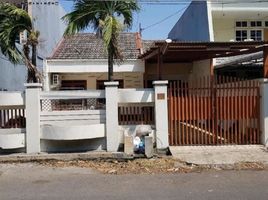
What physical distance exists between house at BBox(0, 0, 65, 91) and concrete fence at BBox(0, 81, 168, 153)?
Answer: 8.99 feet

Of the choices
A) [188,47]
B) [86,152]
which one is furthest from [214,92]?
[86,152]

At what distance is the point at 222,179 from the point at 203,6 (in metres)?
13.3

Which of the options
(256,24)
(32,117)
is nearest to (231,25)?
(256,24)

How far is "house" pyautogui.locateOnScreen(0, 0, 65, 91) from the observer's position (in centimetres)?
1803

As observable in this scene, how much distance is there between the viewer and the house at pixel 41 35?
18031 millimetres

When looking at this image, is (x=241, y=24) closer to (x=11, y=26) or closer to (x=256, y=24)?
(x=256, y=24)

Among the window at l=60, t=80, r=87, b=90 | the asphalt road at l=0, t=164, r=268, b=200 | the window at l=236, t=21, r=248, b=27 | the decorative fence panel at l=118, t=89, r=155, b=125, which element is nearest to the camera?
the asphalt road at l=0, t=164, r=268, b=200

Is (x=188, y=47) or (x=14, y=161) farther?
(x=188, y=47)

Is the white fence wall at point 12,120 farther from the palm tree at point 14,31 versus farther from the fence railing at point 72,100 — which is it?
the palm tree at point 14,31

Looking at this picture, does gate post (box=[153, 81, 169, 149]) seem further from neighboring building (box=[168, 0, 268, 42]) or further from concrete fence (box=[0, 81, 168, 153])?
neighboring building (box=[168, 0, 268, 42])

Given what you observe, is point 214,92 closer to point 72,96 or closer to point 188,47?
point 188,47

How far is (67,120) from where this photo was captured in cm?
1370

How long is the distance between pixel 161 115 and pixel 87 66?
29.0ft

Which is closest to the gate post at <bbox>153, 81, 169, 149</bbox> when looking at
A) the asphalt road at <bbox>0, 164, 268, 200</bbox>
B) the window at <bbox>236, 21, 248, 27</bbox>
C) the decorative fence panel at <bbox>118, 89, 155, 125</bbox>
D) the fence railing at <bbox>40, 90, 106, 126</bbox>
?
the decorative fence panel at <bbox>118, 89, 155, 125</bbox>
